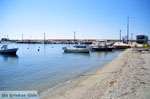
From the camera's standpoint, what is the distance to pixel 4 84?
10.3 m

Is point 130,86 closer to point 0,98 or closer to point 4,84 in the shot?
point 0,98

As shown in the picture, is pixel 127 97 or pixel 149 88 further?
pixel 149 88

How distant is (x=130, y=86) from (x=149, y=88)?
0.91m

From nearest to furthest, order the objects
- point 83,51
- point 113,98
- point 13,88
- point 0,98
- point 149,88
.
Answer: point 113,98
point 149,88
point 0,98
point 13,88
point 83,51

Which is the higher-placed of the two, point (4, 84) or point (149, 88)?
point (149, 88)

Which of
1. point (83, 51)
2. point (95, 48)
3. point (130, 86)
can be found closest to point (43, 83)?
point (130, 86)

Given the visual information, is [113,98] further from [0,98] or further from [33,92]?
[0,98]

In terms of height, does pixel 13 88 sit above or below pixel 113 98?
below

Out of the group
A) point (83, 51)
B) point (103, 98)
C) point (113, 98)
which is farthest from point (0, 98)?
point (83, 51)

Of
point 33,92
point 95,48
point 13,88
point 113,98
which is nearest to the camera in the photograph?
point 113,98

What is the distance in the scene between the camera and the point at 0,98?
7.31 metres

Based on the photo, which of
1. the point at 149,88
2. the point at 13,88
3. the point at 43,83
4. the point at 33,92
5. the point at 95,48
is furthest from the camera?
the point at 95,48

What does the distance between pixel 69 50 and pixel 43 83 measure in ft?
97.1

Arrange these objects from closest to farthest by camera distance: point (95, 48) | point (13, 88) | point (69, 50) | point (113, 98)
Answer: point (113, 98) < point (13, 88) < point (69, 50) < point (95, 48)
